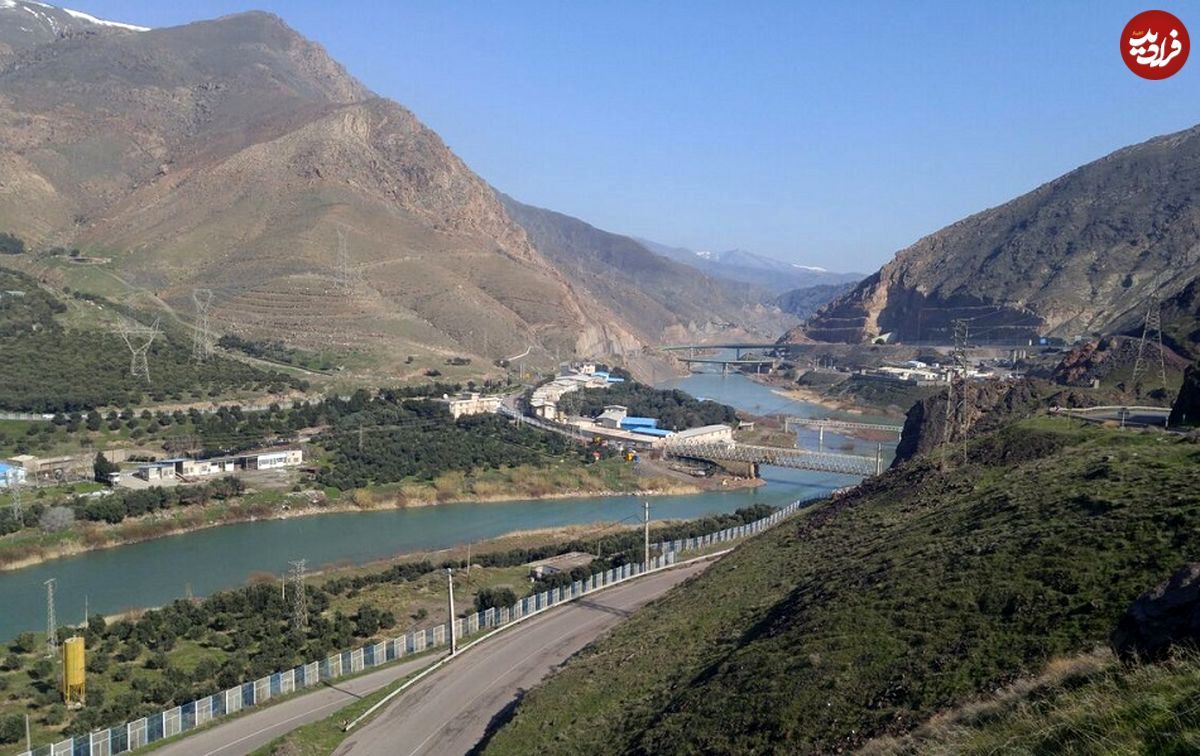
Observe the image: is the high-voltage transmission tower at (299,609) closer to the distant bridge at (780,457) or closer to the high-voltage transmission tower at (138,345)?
the distant bridge at (780,457)

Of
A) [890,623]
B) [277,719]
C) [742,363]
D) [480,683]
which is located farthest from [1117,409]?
[742,363]

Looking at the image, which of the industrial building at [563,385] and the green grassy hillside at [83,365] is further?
the industrial building at [563,385]

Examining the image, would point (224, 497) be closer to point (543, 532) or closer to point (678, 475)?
point (543, 532)

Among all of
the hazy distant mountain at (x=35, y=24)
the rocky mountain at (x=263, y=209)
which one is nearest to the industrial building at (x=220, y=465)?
the rocky mountain at (x=263, y=209)

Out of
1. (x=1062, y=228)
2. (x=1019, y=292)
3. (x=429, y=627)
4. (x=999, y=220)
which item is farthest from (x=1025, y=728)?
(x=999, y=220)

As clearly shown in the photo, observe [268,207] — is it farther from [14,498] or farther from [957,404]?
[957,404]
